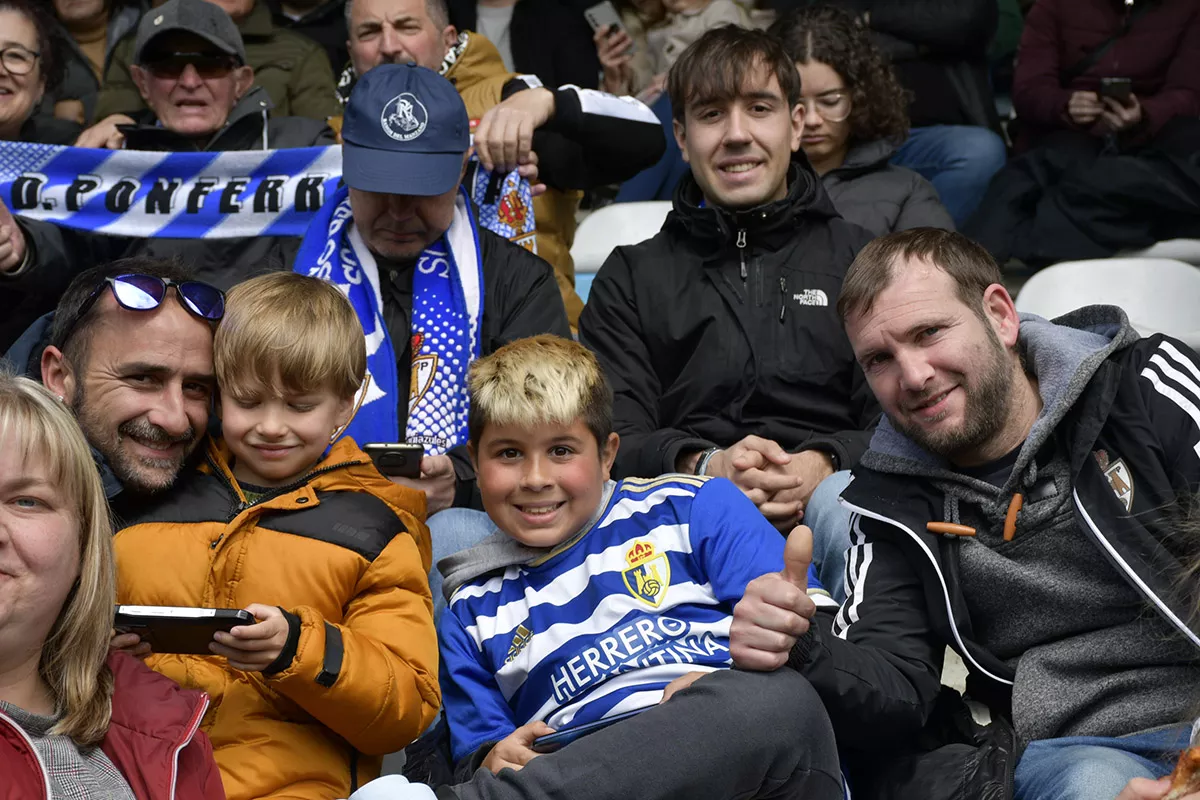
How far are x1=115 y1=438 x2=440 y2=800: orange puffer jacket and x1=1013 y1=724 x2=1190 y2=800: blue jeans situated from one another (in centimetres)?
→ 102

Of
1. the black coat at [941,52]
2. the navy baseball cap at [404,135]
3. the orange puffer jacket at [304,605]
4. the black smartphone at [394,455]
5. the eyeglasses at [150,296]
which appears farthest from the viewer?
the black coat at [941,52]

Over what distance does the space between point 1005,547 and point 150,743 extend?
1.46m

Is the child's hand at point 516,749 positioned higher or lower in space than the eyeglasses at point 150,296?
lower

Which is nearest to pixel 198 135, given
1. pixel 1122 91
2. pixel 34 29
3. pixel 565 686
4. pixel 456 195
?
pixel 34 29

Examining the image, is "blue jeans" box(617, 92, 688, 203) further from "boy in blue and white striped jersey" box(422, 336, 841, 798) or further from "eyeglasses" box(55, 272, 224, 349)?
"eyeglasses" box(55, 272, 224, 349)

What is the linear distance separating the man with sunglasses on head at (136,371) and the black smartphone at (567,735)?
2.69 ft

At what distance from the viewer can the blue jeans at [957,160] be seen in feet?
16.5

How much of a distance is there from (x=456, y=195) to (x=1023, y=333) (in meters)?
1.46

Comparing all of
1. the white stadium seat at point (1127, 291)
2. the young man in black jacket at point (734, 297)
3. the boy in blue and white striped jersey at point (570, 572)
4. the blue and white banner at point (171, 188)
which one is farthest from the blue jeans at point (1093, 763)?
the blue and white banner at point (171, 188)

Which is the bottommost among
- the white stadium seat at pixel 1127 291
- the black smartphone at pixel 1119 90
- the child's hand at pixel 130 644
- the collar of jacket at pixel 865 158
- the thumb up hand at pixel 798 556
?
the child's hand at pixel 130 644

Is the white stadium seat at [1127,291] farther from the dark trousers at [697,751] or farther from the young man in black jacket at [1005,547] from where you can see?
the dark trousers at [697,751]

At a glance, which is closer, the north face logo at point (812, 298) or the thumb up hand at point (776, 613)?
the thumb up hand at point (776, 613)

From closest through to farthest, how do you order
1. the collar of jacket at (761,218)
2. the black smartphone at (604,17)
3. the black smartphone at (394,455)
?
the black smartphone at (394,455) < the collar of jacket at (761,218) < the black smartphone at (604,17)

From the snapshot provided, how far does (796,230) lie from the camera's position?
11.3 feet
